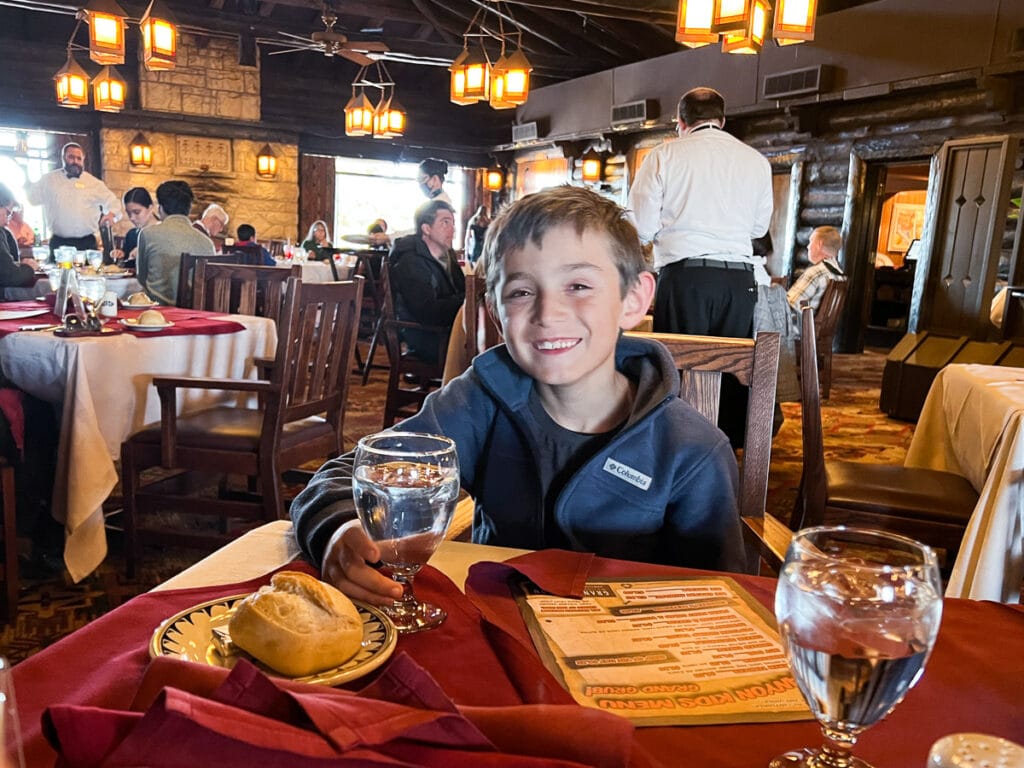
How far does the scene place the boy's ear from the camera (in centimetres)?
144

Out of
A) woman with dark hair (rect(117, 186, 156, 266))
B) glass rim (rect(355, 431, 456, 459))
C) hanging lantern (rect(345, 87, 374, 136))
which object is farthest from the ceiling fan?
glass rim (rect(355, 431, 456, 459))

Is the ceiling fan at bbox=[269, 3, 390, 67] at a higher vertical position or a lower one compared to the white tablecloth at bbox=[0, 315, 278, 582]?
higher

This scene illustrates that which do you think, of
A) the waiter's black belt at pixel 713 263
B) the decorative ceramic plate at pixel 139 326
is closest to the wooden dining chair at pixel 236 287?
the decorative ceramic plate at pixel 139 326

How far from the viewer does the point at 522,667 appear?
2.20 ft

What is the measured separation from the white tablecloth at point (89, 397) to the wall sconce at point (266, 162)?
382 inches

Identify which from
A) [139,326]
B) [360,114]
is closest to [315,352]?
[139,326]

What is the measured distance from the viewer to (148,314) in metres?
3.10

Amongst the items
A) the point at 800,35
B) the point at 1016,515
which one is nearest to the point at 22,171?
the point at 800,35

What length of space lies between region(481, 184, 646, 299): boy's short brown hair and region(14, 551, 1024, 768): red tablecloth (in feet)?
2.08

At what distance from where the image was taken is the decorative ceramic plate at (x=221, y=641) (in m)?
0.65

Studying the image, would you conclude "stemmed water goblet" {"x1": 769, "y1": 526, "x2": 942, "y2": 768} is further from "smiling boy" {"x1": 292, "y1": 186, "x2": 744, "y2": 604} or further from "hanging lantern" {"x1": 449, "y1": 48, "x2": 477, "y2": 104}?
"hanging lantern" {"x1": 449, "y1": 48, "x2": 477, "y2": 104}

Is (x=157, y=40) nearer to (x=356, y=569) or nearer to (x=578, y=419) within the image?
(x=578, y=419)

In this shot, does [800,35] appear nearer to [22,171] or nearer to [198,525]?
[198,525]

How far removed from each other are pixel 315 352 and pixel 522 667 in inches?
98.8
